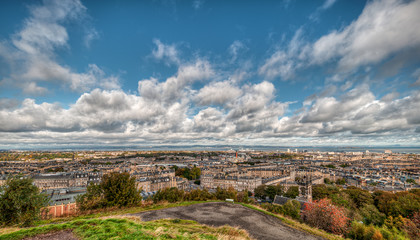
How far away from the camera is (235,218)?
1777cm

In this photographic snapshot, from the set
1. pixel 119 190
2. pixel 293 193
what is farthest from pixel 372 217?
pixel 119 190

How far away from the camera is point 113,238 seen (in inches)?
348

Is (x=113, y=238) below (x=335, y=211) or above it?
above

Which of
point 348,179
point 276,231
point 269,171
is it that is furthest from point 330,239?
point 269,171

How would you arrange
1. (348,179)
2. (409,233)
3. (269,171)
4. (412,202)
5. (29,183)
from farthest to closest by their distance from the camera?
(269,171) → (348,179) → (412,202) → (409,233) → (29,183)

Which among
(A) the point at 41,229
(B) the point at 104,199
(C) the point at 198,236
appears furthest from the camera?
(B) the point at 104,199

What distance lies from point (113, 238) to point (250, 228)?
A: 10838 millimetres

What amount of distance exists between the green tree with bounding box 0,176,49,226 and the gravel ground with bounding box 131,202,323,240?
25.2 feet

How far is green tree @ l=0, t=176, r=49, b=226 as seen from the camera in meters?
13.6

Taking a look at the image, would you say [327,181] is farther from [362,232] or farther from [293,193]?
[362,232]

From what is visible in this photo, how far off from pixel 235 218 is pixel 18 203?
16.7 meters

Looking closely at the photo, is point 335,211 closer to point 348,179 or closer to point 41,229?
point 41,229

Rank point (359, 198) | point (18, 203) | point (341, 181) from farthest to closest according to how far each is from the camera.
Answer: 1. point (341, 181)
2. point (359, 198)
3. point (18, 203)

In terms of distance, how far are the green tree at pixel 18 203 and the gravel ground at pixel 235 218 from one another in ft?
25.2
